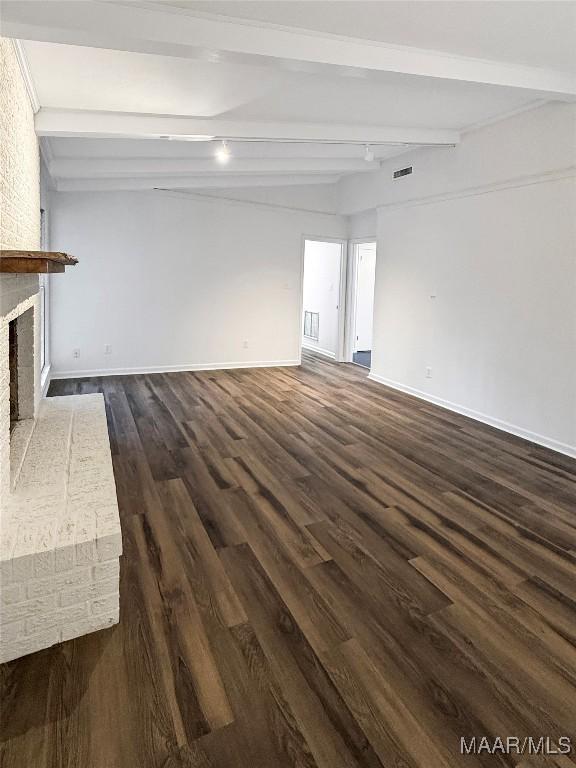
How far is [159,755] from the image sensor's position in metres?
1.43

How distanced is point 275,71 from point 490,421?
375 cm

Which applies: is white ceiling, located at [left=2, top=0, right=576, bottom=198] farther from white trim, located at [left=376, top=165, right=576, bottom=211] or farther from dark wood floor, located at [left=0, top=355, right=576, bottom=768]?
dark wood floor, located at [left=0, top=355, right=576, bottom=768]

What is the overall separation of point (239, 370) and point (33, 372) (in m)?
4.18

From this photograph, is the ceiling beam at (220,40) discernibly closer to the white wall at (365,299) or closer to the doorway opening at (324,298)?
the doorway opening at (324,298)

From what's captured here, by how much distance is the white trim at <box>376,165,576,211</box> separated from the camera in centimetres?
418

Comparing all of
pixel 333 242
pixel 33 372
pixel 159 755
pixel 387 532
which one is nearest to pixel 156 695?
pixel 159 755

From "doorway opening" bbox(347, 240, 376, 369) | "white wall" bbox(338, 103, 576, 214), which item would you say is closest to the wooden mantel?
"white wall" bbox(338, 103, 576, 214)

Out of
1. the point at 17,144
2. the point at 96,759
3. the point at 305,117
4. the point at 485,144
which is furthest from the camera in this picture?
the point at 485,144

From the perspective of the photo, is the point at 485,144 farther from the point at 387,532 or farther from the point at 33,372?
the point at 33,372

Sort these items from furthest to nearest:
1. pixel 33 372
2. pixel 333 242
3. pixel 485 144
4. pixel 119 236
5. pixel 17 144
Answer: pixel 333 242, pixel 119 236, pixel 485 144, pixel 33 372, pixel 17 144

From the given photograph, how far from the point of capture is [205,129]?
4.12 meters

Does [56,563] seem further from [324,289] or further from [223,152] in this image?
[324,289]

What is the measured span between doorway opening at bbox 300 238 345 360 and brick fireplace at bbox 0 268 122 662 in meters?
5.70

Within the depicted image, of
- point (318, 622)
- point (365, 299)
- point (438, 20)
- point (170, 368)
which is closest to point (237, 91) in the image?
point (438, 20)
